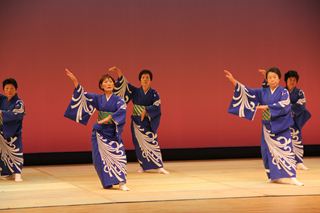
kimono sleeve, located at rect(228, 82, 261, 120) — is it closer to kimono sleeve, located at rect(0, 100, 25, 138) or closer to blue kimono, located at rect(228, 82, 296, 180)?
blue kimono, located at rect(228, 82, 296, 180)

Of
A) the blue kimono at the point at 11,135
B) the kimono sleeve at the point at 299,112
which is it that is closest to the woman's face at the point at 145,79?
the blue kimono at the point at 11,135

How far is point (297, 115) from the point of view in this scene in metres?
10.1

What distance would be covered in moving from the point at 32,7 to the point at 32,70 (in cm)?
91

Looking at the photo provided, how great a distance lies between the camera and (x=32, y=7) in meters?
10.8

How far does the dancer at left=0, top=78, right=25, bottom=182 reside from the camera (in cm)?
877

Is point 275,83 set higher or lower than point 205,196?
higher

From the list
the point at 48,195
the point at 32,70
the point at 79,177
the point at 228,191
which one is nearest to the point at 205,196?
A: the point at 228,191

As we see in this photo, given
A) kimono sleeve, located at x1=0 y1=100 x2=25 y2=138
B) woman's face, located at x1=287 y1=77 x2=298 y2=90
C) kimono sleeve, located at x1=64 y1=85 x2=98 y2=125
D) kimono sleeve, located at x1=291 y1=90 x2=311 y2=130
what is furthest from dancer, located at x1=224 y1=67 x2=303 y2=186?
kimono sleeve, located at x1=0 y1=100 x2=25 y2=138

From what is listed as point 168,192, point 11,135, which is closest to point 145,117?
point 11,135

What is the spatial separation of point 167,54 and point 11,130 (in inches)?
131

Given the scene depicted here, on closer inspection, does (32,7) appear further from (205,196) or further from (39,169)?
(205,196)

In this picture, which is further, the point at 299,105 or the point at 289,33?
the point at 289,33

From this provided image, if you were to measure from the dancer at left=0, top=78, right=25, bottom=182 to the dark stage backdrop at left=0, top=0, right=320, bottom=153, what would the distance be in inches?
75.9

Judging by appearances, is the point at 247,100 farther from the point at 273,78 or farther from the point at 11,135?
the point at 11,135
